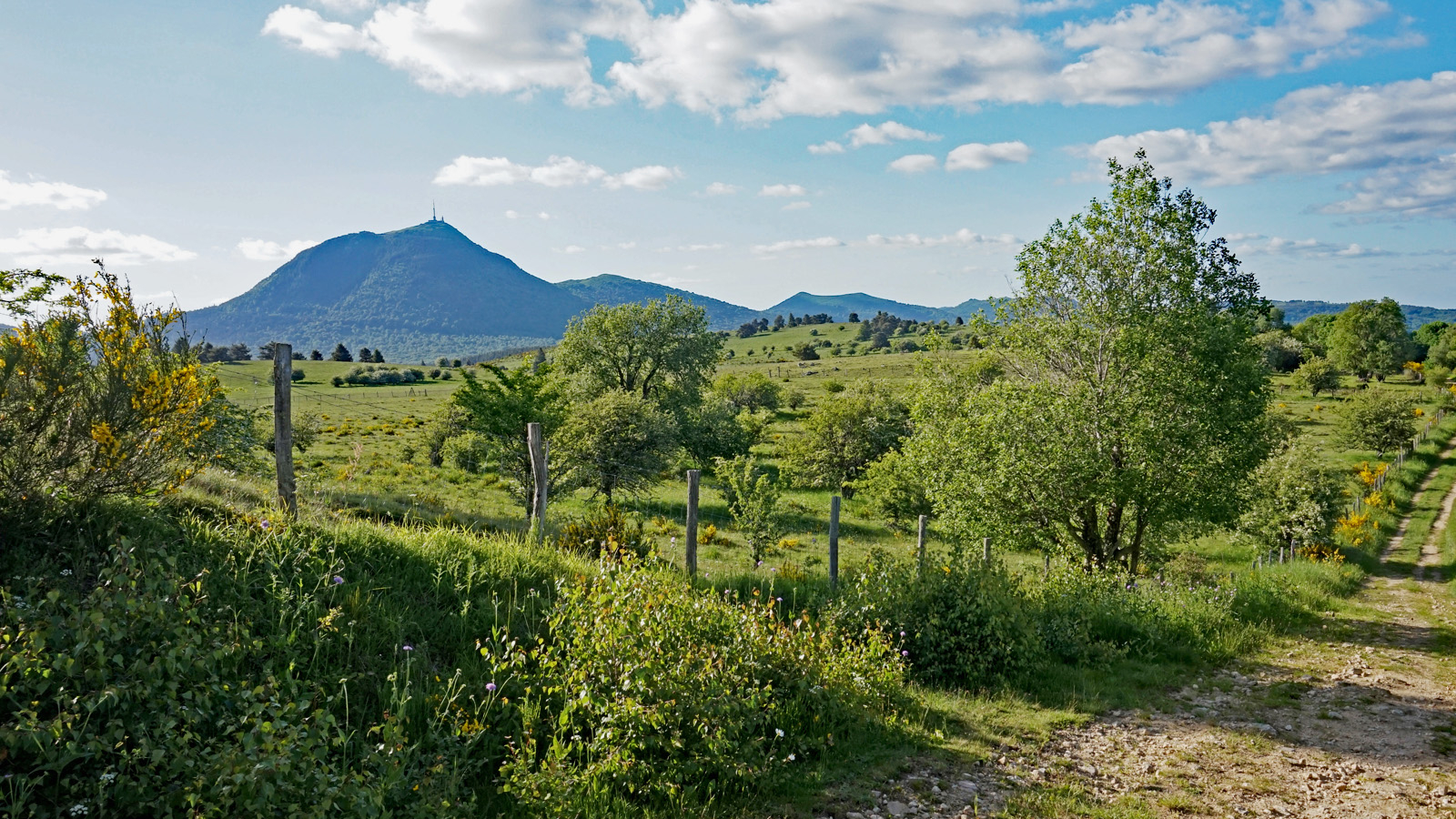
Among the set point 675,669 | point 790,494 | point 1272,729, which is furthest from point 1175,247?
point 790,494

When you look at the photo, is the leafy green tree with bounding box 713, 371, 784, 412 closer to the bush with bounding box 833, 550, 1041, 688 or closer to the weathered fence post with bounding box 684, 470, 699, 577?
the weathered fence post with bounding box 684, 470, 699, 577

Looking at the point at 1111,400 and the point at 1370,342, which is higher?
the point at 1370,342

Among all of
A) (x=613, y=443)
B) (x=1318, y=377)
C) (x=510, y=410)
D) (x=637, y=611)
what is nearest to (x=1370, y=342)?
(x=1318, y=377)

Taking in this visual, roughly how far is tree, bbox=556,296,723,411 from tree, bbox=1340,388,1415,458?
4469 cm

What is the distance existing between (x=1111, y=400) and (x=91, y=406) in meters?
17.7

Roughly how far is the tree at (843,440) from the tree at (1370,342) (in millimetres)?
73647

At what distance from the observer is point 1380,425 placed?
49.9 metres

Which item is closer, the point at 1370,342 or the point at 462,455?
the point at 462,455

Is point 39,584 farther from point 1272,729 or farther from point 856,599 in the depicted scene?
point 1272,729

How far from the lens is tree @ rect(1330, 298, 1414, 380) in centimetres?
8488

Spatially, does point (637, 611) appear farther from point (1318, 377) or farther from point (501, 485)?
point (1318, 377)

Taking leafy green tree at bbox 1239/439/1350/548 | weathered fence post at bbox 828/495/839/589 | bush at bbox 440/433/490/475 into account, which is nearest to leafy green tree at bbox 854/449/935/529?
leafy green tree at bbox 1239/439/1350/548

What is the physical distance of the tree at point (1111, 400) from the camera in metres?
16.6

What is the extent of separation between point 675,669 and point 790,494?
3715 cm
